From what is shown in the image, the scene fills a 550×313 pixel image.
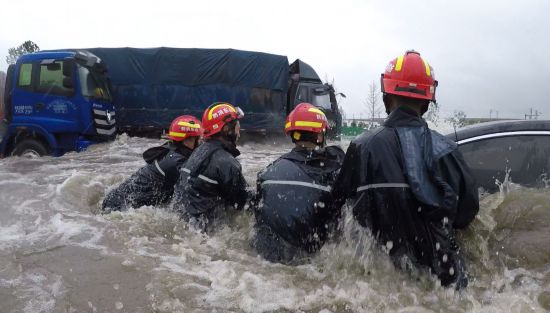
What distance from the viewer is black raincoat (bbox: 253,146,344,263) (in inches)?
138

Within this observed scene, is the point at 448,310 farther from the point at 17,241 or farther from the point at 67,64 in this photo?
the point at 67,64

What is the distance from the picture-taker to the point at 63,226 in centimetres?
468

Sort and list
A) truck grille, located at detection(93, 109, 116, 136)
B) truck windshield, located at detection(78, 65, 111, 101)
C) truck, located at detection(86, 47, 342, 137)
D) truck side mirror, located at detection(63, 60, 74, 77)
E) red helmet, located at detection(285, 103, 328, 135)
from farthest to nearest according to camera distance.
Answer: truck, located at detection(86, 47, 342, 137) → truck grille, located at detection(93, 109, 116, 136) → truck windshield, located at detection(78, 65, 111, 101) → truck side mirror, located at detection(63, 60, 74, 77) → red helmet, located at detection(285, 103, 328, 135)

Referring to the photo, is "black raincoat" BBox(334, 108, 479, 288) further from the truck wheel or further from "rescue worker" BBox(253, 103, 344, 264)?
the truck wheel

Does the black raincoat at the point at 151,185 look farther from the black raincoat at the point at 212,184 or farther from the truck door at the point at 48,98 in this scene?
the truck door at the point at 48,98

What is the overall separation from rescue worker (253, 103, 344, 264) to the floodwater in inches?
5.4

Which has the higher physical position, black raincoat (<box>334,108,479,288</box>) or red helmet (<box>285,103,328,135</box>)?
red helmet (<box>285,103,328,135</box>)

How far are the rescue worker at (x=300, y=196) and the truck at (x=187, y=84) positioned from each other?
11.4 meters

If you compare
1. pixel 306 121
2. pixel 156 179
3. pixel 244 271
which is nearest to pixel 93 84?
pixel 156 179

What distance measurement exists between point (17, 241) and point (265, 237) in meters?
2.15

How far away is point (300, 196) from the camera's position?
351cm

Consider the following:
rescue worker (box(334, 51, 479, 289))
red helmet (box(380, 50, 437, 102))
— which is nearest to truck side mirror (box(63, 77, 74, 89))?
rescue worker (box(334, 51, 479, 289))

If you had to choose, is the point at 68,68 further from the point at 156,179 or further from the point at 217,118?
the point at 217,118

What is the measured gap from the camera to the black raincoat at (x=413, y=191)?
8.70 ft
